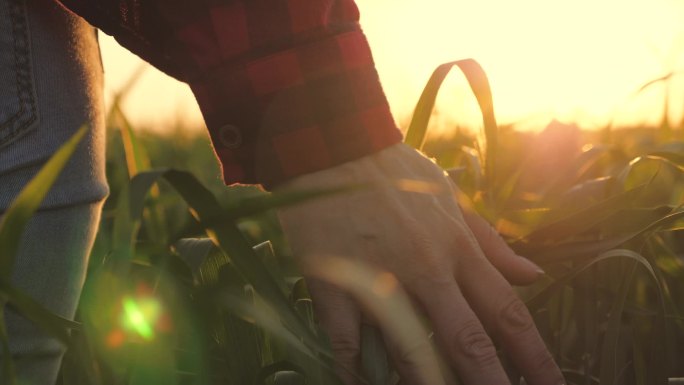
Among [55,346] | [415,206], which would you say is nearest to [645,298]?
[415,206]

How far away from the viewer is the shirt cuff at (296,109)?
1.06 m

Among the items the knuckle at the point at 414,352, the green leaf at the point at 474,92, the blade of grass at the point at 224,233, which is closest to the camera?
the blade of grass at the point at 224,233

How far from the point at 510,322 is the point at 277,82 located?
0.42 meters

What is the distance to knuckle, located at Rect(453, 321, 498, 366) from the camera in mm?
992

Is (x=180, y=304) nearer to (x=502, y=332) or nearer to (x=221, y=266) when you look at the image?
(x=221, y=266)

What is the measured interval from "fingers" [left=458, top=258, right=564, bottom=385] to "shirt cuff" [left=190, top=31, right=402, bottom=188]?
0.68 ft

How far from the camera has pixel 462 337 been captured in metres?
1.00

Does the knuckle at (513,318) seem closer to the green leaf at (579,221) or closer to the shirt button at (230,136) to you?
→ the green leaf at (579,221)

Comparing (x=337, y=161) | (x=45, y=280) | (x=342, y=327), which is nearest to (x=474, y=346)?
(x=342, y=327)

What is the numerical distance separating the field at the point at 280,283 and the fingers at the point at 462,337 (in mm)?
43

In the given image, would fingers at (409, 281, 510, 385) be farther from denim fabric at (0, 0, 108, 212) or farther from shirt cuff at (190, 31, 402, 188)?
denim fabric at (0, 0, 108, 212)

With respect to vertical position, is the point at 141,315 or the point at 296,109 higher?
the point at 296,109

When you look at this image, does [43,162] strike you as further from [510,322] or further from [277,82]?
[510,322]

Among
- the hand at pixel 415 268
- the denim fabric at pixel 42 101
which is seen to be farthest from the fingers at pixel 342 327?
the denim fabric at pixel 42 101
